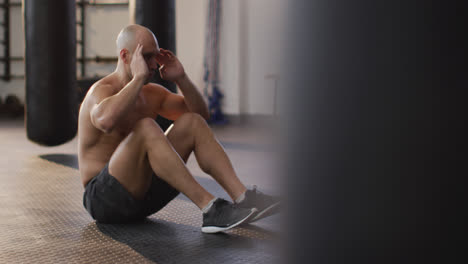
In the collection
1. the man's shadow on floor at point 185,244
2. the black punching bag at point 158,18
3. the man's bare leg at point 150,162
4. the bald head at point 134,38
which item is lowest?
the man's shadow on floor at point 185,244

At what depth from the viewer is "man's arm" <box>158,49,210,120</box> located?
6.96 ft

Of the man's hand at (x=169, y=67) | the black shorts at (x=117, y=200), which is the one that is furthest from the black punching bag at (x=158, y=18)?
the black shorts at (x=117, y=200)

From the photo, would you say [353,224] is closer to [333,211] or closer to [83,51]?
[333,211]

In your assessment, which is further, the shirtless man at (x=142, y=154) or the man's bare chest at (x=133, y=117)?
the man's bare chest at (x=133, y=117)

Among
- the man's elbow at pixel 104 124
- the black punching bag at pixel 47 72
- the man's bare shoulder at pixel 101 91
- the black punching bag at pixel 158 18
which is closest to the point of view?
the man's elbow at pixel 104 124

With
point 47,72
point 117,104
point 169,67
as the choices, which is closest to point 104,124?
point 117,104

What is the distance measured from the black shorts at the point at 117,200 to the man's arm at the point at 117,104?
0.70 feet

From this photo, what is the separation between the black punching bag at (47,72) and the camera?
155 inches

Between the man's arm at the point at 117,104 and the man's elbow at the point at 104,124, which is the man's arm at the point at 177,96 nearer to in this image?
the man's arm at the point at 117,104

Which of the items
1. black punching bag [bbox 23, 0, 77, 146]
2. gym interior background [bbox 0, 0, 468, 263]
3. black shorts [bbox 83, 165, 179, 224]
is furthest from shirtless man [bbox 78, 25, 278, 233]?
black punching bag [bbox 23, 0, 77, 146]

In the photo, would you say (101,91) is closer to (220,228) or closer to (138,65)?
(138,65)

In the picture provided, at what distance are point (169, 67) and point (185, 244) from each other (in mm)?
774

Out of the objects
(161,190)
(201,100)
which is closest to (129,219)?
(161,190)

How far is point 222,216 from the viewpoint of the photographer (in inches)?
74.0
